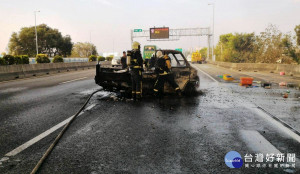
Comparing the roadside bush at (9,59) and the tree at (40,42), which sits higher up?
the tree at (40,42)

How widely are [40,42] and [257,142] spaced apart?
2876 inches

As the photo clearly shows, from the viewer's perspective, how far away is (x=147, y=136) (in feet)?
14.2

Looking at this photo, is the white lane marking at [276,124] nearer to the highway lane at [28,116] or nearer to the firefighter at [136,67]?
the firefighter at [136,67]

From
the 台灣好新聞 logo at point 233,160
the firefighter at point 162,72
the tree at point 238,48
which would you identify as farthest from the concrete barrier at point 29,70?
the tree at point 238,48

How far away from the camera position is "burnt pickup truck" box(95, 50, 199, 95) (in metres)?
8.90

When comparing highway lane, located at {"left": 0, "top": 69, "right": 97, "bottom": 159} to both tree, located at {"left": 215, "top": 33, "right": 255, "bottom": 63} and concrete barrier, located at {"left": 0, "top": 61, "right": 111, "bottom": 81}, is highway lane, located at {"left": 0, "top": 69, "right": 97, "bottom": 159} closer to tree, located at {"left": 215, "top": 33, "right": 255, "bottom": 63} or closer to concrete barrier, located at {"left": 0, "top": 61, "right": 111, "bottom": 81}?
concrete barrier, located at {"left": 0, "top": 61, "right": 111, "bottom": 81}

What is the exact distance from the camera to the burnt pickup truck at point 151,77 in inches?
350

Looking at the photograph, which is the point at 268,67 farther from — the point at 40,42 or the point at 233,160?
the point at 40,42

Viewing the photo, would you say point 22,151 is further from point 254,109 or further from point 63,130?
point 254,109

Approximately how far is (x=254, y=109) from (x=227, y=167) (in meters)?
4.10

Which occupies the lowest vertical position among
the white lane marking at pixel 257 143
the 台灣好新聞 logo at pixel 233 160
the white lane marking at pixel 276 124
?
the 台灣好新聞 logo at pixel 233 160

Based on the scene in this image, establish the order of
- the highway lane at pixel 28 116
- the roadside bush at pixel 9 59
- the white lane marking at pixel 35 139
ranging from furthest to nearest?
the roadside bush at pixel 9 59, the highway lane at pixel 28 116, the white lane marking at pixel 35 139

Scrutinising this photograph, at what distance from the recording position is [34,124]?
5086 millimetres

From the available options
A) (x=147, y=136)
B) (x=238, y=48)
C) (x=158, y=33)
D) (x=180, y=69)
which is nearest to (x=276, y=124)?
(x=147, y=136)
